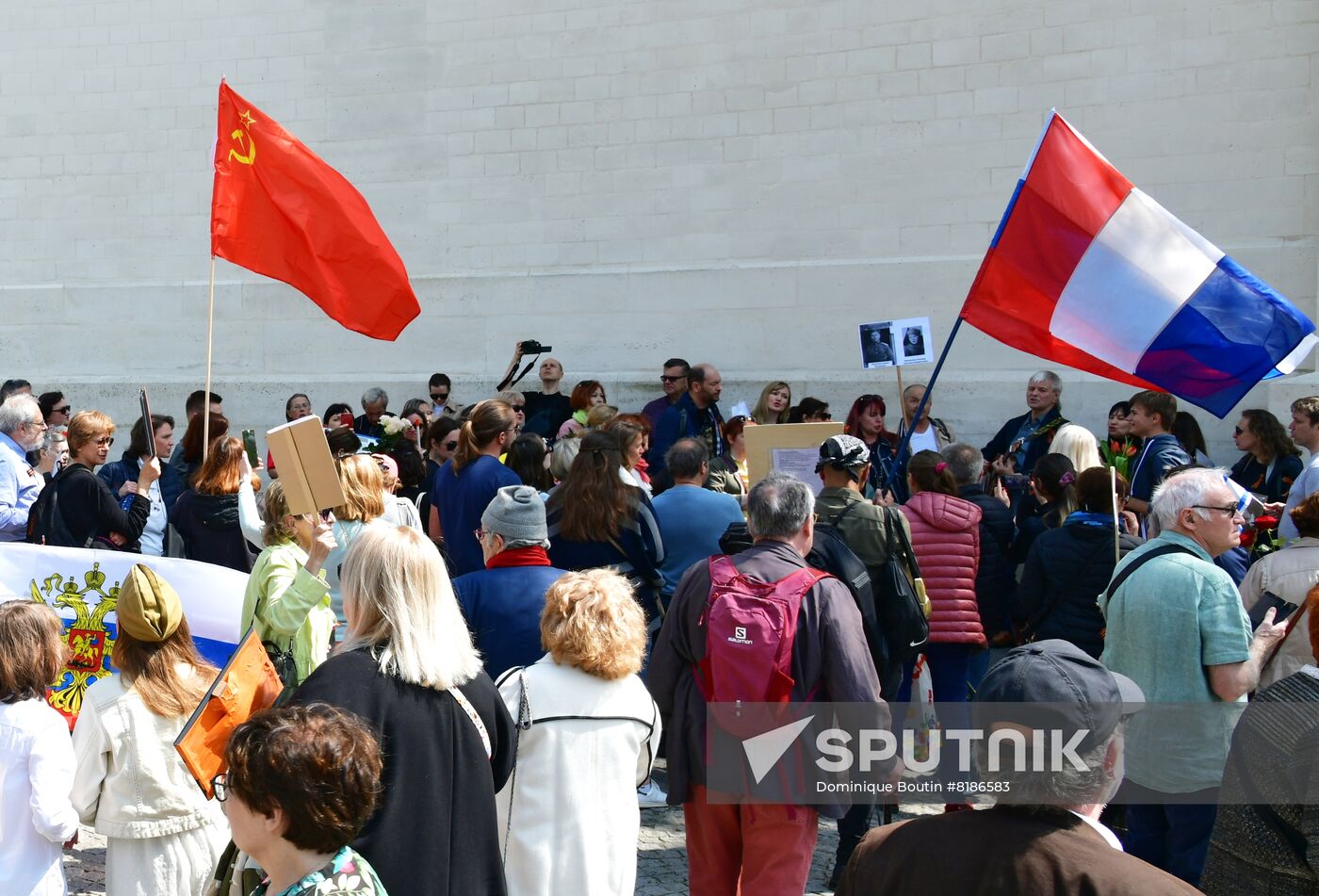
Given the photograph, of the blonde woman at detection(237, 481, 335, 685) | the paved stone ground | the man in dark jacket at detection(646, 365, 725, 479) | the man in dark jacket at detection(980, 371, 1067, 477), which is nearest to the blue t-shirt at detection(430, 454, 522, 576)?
the paved stone ground

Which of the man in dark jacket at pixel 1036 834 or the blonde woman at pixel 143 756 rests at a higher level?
the man in dark jacket at pixel 1036 834

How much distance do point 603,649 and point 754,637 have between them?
690mm

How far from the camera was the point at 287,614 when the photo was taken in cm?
468

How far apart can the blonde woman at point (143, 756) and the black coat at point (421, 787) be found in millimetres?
1248

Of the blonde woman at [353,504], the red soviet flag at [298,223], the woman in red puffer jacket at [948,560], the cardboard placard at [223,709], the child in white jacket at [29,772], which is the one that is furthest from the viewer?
the red soviet flag at [298,223]

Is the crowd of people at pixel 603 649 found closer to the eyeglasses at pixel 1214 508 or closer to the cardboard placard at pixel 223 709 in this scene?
the eyeglasses at pixel 1214 508

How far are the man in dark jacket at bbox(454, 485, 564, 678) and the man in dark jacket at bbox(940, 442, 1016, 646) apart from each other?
2.81 m

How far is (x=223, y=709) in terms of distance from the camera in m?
3.62

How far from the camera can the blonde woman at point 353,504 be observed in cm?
535

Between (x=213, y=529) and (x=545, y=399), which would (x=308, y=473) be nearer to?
(x=213, y=529)

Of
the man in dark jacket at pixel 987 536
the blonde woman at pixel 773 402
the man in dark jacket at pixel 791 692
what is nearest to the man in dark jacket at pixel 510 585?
the man in dark jacket at pixel 791 692

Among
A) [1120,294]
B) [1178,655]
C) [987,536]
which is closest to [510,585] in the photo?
[1178,655]

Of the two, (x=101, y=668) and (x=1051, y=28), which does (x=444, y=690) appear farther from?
(x=1051, y=28)

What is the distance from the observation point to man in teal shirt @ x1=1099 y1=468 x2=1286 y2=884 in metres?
4.57
